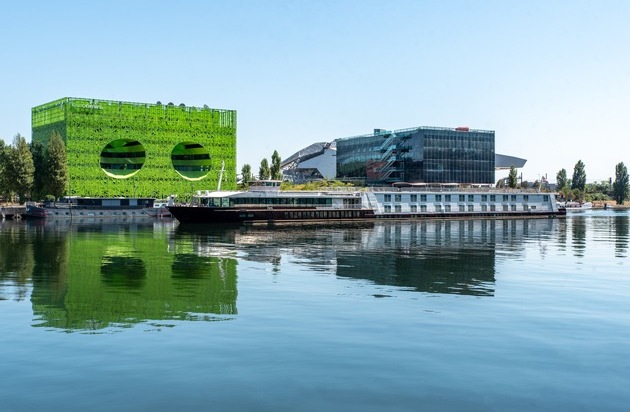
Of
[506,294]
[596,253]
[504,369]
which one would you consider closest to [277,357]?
[504,369]

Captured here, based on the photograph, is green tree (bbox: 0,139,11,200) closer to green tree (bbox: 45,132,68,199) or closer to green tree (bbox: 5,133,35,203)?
green tree (bbox: 5,133,35,203)

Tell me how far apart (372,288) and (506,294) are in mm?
7491

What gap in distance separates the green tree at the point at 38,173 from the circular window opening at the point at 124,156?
15951mm

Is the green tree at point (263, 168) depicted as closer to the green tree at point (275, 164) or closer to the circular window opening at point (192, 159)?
the green tree at point (275, 164)

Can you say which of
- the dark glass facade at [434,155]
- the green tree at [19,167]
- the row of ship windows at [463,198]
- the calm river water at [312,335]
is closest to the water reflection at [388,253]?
the calm river water at [312,335]

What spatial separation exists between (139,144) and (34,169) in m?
29.0

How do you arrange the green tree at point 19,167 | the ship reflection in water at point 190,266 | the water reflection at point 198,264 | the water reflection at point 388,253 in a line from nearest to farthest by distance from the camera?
the ship reflection in water at point 190,266 → the water reflection at point 198,264 → the water reflection at point 388,253 → the green tree at point 19,167

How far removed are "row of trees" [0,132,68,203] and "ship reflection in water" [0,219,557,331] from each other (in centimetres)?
5743

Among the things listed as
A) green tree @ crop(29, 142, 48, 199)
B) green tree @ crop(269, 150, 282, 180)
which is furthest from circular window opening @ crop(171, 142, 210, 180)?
green tree @ crop(29, 142, 48, 199)

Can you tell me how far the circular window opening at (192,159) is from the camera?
168125mm

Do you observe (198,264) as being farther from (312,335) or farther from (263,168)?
(263,168)

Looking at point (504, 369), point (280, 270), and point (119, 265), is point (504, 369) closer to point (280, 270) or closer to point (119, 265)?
point (280, 270)

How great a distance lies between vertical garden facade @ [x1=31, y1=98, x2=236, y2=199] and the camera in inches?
5871

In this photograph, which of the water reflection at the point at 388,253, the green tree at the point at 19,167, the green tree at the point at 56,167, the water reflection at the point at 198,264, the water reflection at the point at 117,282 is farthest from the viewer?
the green tree at the point at 56,167
